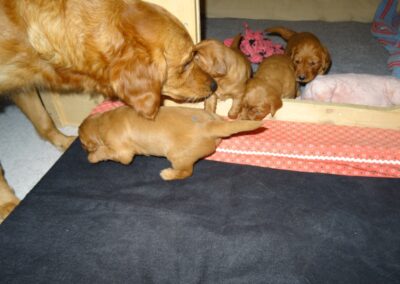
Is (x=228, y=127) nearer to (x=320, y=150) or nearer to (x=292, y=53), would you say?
(x=320, y=150)

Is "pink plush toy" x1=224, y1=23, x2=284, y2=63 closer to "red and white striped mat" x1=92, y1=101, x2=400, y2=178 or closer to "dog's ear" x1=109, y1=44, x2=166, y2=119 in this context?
"red and white striped mat" x1=92, y1=101, x2=400, y2=178

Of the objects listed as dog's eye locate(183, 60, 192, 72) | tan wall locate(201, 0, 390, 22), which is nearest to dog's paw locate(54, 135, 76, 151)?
dog's eye locate(183, 60, 192, 72)

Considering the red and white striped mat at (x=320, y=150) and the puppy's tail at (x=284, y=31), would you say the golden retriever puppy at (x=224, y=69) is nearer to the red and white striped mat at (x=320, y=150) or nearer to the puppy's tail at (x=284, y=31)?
the red and white striped mat at (x=320, y=150)

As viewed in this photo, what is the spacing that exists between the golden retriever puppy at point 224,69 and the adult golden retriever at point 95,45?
55 cm

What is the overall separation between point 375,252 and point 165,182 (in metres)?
1.29

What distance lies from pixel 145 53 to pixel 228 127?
0.59 meters

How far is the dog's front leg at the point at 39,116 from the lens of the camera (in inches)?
96.3

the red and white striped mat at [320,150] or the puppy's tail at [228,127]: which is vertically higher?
the puppy's tail at [228,127]

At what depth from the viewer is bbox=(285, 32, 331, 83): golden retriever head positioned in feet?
9.36

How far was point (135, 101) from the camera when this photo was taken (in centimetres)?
165

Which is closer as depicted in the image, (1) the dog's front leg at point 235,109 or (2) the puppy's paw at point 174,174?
(2) the puppy's paw at point 174,174

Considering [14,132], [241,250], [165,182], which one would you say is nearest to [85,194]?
[165,182]

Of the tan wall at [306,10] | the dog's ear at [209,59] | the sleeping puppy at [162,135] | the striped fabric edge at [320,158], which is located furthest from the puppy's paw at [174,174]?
the tan wall at [306,10]

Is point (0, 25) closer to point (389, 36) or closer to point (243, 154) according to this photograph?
point (243, 154)
